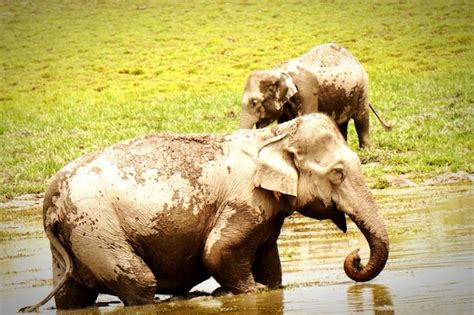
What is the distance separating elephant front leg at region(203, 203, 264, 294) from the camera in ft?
30.9

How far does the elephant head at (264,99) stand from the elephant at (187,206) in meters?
9.05

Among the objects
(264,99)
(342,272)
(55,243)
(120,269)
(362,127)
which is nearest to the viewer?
(120,269)

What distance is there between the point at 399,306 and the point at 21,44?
3091cm

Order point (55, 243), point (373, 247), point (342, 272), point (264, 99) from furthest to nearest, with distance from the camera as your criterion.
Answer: point (264, 99)
point (342, 272)
point (55, 243)
point (373, 247)

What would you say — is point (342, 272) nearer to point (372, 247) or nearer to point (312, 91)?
point (372, 247)

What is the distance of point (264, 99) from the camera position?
1873 centimetres

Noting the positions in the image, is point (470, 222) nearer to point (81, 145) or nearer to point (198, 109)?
point (81, 145)

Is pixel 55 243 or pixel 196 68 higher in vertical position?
pixel 55 243

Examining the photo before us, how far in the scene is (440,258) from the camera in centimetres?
1001

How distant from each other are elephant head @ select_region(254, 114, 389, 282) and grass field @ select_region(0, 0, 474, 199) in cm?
736

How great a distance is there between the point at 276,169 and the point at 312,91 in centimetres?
1017

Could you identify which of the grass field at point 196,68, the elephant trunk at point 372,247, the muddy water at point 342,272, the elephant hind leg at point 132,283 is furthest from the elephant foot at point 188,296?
the grass field at point 196,68

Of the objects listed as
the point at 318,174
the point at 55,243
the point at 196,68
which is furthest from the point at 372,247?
the point at 196,68

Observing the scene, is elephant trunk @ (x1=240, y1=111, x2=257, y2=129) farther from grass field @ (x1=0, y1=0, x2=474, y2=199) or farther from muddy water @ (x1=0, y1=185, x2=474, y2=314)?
muddy water @ (x1=0, y1=185, x2=474, y2=314)
